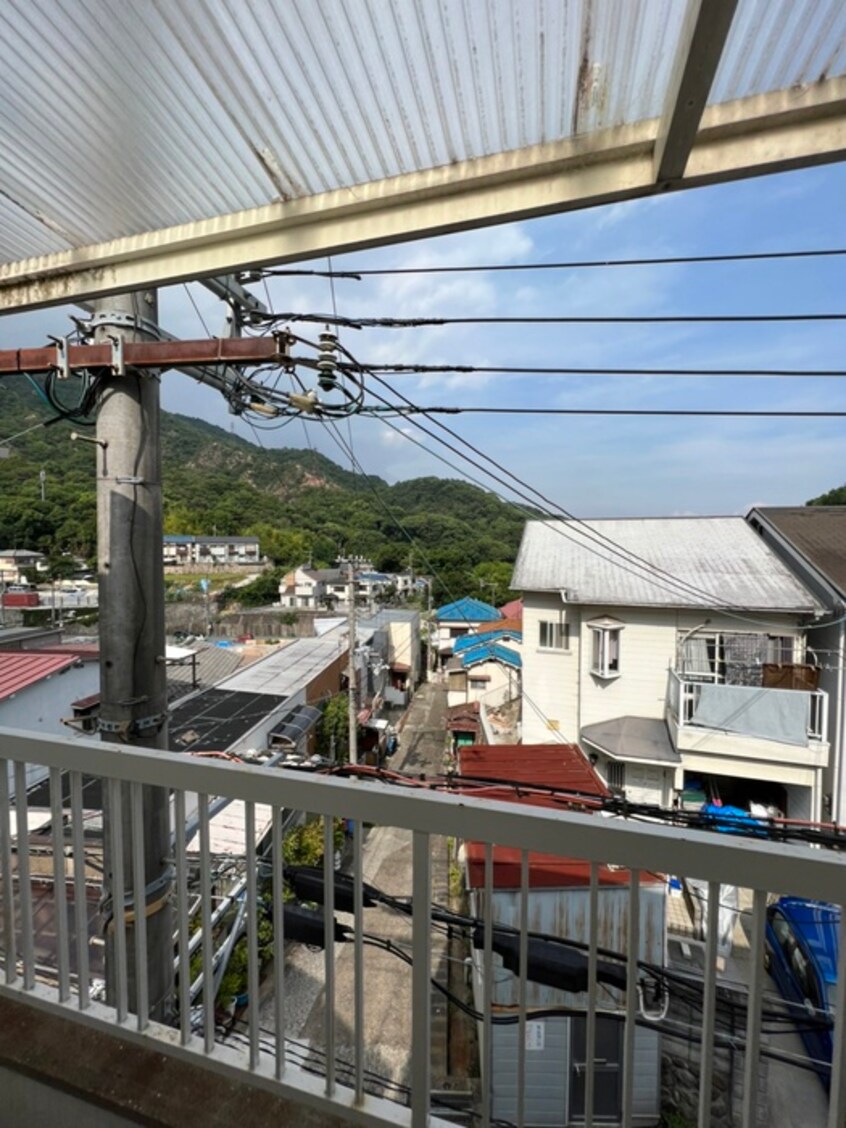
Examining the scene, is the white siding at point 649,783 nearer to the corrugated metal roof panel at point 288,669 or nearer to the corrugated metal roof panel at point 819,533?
the corrugated metal roof panel at point 819,533

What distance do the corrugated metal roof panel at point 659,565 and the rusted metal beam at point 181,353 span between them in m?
6.24

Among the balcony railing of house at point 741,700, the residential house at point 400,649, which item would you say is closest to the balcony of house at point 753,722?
the balcony railing of house at point 741,700

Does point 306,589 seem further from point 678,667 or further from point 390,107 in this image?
point 390,107

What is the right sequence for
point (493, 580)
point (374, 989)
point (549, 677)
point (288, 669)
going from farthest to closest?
point (493, 580), point (288, 669), point (549, 677), point (374, 989)

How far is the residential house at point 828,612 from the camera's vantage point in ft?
19.4

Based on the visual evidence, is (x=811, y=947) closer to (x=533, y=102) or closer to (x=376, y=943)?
(x=376, y=943)

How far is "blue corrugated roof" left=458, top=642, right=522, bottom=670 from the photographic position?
12.2 m

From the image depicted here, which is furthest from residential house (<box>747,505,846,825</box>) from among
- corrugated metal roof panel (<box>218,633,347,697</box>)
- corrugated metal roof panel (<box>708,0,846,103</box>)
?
corrugated metal roof panel (<box>218,633,347,697</box>)

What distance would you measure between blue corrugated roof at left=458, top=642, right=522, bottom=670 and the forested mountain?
3100 mm

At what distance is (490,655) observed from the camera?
12.7 metres

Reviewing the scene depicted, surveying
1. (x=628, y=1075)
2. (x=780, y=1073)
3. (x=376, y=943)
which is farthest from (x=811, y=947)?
(x=628, y=1075)

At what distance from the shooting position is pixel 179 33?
107 centimetres

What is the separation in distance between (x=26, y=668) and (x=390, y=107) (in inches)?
242

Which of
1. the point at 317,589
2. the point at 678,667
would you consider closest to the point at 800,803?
the point at 678,667
